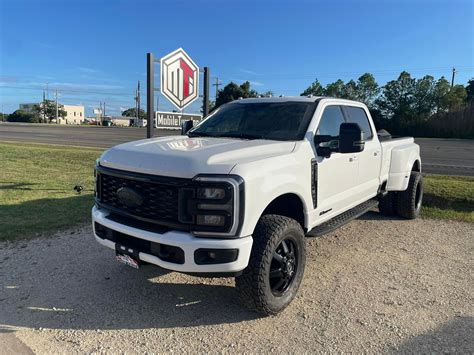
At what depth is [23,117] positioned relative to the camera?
10225 centimetres

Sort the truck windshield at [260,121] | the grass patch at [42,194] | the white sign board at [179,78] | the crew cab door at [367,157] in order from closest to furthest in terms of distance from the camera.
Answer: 1. the truck windshield at [260,121]
2. the crew cab door at [367,157]
3. the grass patch at [42,194]
4. the white sign board at [179,78]

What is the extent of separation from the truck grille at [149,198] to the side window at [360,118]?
9.83ft

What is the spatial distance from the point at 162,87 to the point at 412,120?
160ft

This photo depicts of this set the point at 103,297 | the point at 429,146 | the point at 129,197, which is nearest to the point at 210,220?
the point at 129,197

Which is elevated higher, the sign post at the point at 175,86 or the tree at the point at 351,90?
the tree at the point at 351,90

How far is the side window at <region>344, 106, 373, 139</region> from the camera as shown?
530 cm

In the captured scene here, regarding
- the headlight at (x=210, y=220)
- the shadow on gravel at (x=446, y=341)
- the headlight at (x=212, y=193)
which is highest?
the headlight at (x=212, y=193)

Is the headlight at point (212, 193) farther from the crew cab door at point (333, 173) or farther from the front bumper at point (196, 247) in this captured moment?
the crew cab door at point (333, 173)

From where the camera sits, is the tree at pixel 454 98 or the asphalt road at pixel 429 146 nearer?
the asphalt road at pixel 429 146

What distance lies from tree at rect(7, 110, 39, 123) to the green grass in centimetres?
10040

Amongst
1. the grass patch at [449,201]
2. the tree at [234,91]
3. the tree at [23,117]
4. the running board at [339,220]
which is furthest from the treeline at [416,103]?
the tree at [23,117]

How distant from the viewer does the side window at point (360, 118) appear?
5.30 metres

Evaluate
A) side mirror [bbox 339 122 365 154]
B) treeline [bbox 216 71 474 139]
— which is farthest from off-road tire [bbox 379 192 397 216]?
treeline [bbox 216 71 474 139]

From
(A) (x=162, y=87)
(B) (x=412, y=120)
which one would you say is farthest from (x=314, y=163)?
(B) (x=412, y=120)
